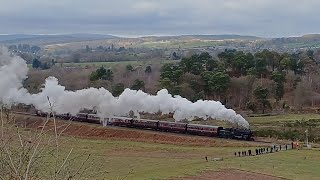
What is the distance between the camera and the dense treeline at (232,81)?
9838 cm

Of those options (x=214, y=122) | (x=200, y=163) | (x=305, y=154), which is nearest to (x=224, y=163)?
(x=200, y=163)

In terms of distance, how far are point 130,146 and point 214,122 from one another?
24420mm

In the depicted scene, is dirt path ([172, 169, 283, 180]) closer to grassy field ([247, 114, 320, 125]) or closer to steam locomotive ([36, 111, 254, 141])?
steam locomotive ([36, 111, 254, 141])

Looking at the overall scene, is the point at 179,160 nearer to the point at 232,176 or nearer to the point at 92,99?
the point at 232,176

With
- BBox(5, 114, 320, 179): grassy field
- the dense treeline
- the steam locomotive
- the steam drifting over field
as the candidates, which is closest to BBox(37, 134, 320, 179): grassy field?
Answer: BBox(5, 114, 320, 179): grassy field

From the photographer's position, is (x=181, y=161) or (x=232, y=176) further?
(x=181, y=161)

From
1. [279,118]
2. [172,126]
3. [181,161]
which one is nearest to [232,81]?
[279,118]

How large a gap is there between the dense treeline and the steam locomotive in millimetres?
19552

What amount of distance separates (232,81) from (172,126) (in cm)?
3402

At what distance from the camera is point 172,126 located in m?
72.8

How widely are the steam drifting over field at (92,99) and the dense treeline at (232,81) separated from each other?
67.6ft

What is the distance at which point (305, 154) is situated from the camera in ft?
176

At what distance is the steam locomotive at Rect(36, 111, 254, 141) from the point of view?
66975mm

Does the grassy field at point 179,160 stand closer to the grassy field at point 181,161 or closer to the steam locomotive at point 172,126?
the grassy field at point 181,161
